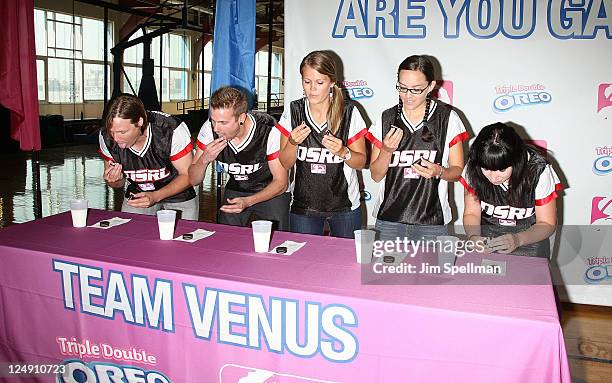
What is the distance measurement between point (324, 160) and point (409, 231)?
52 centimetres

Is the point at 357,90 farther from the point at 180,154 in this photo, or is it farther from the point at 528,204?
the point at 528,204

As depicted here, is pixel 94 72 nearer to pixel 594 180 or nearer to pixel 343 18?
pixel 343 18

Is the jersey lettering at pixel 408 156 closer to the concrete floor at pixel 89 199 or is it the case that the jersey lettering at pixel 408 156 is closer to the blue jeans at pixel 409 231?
the blue jeans at pixel 409 231

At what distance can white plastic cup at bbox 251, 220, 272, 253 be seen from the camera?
208 cm

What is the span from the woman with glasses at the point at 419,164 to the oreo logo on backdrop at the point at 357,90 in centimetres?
112

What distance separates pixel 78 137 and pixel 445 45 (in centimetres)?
1136

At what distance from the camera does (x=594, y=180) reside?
11.2 feet

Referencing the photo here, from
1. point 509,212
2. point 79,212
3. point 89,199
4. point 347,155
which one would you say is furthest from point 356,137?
point 89,199

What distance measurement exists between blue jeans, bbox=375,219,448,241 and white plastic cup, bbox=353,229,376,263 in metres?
0.54

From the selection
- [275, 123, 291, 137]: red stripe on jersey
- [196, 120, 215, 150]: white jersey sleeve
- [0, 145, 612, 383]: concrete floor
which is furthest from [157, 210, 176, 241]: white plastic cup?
[0, 145, 612, 383]: concrete floor

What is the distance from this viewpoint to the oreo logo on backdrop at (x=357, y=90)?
3648 millimetres

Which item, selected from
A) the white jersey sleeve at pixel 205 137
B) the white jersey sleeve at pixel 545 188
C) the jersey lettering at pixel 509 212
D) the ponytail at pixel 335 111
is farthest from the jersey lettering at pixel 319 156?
the white jersey sleeve at pixel 545 188

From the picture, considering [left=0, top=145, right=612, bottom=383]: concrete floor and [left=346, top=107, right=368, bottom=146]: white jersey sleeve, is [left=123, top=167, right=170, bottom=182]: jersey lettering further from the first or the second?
[left=0, top=145, right=612, bottom=383]: concrete floor

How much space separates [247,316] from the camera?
1.76 meters
